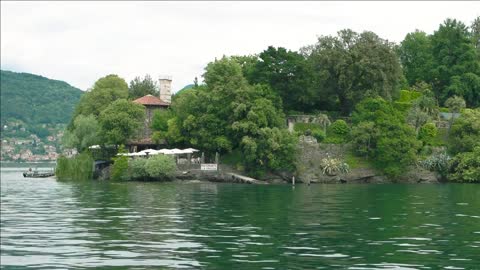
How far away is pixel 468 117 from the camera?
85.1m

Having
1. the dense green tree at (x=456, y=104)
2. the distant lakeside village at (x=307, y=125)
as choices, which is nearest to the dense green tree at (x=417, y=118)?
the distant lakeside village at (x=307, y=125)

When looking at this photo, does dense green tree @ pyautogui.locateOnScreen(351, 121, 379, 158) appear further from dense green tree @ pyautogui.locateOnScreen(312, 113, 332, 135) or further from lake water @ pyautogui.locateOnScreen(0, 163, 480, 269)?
lake water @ pyautogui.locateOnScreen(0, 163, 480, 269)

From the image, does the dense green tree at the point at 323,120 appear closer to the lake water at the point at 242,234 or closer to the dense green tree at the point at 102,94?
the dense green tree at the point at 102,94

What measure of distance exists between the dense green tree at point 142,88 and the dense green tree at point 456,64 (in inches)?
1819

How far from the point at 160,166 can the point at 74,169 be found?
1240 cm

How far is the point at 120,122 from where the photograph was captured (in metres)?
87.8

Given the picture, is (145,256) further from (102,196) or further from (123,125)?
(123,125)

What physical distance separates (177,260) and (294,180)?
56735 mm

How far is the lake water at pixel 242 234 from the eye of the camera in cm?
2178

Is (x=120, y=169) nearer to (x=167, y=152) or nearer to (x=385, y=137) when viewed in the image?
(x=167, y=152)

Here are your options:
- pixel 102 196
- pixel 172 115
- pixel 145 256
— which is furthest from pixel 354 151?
pixel 145 256

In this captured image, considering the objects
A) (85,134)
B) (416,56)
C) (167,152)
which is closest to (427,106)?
(416,56)

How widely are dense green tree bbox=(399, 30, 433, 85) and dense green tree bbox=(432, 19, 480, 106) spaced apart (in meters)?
2.64

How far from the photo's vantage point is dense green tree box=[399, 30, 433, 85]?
341ft
